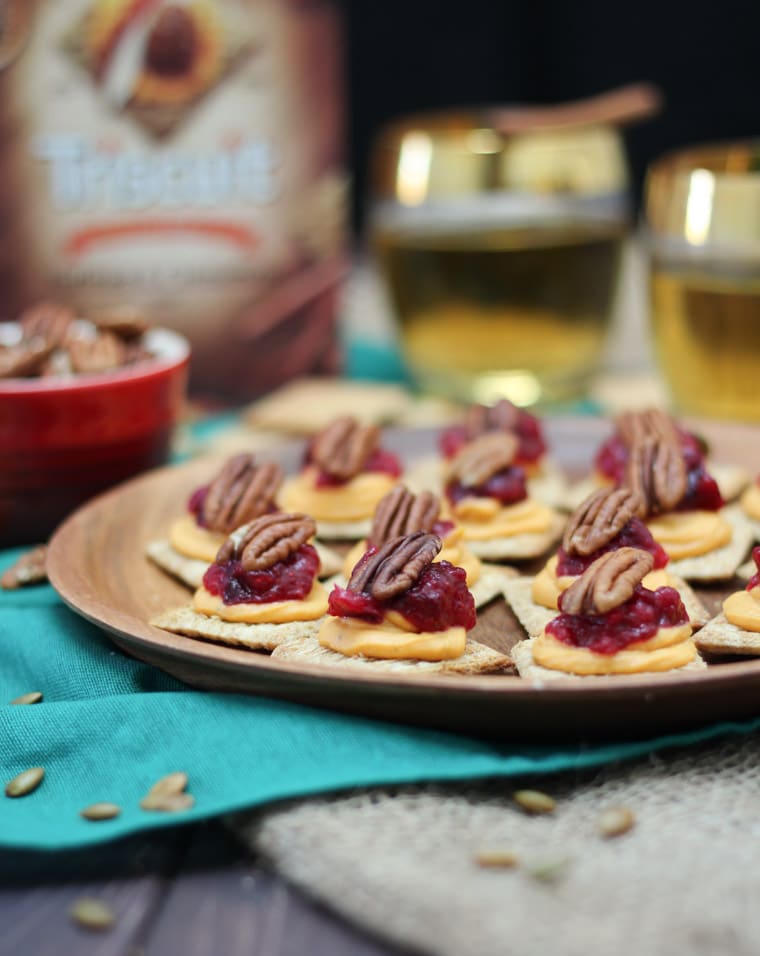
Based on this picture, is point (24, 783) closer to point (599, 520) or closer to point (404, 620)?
point (404, 620)

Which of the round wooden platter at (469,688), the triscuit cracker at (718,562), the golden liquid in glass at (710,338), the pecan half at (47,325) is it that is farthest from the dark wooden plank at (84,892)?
the golden liquid in glass at (710,338)

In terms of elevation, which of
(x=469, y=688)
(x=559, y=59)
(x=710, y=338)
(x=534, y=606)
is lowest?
(x=534, y=606)

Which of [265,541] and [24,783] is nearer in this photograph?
[24,783]

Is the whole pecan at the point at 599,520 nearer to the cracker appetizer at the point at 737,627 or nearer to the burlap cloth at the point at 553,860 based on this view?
the cracker appetizer at the point at 737,627

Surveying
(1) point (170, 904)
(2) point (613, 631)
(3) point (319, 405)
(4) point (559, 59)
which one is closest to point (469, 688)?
(2) point (613, 631)

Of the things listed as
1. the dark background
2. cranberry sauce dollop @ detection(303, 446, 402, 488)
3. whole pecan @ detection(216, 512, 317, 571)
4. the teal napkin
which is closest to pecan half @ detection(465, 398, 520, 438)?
cranberry sauce dollop @ detection(303, 446, 402, 488)

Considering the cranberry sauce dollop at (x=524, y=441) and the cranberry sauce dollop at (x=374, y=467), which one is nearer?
the cranberry sauce dollop at (x=374, y=467)

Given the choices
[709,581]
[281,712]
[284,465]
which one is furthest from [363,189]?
[281,712]

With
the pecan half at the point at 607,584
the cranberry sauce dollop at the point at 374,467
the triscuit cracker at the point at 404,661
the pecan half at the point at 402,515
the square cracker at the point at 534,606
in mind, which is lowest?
the square cracker at the point at 534,606
